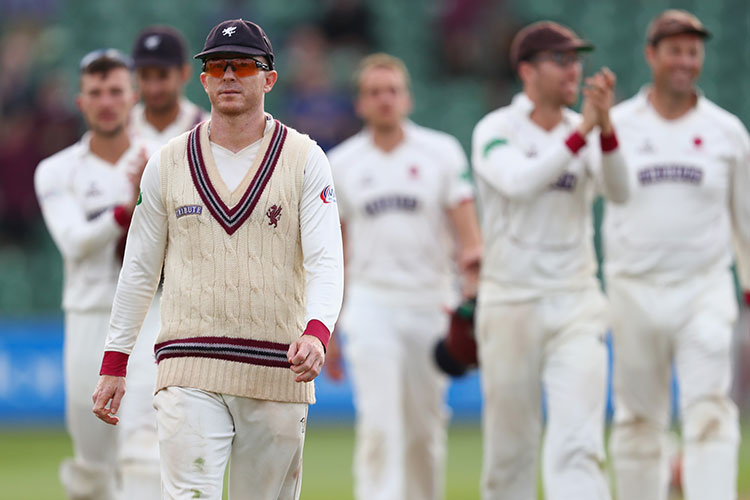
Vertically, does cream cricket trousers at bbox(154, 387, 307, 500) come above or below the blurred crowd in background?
below

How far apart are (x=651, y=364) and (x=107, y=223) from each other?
11.0 feet

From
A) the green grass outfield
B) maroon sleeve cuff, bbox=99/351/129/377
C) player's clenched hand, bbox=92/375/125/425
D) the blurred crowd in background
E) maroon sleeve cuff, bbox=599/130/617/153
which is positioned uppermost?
the blurred crowd in background

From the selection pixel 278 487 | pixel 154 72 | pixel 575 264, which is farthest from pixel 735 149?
pixel 278 487

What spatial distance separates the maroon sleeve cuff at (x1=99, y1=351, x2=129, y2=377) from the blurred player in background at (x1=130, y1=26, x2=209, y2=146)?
294 cm

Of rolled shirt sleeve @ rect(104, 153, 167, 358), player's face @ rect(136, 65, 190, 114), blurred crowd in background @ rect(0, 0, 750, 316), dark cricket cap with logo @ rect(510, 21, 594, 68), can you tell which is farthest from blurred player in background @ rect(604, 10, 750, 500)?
blurred crowd in background @ rect(0, 0, 750, 316)

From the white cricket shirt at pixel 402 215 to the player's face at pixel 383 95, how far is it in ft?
0.72

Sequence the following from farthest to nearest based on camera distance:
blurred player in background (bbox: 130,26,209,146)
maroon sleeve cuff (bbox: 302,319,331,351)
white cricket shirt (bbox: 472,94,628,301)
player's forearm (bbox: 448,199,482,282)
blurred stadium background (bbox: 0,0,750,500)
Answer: blurred stadium background (bbox: 0,0,750,500), player's forearm (bbox: 448,199,482,282), blurred player in background (bbox: 130,26,209,146), white cricket shirt (bbox: 472,94,628,301), maroon sleeve cuff (bbox: 302,319,331,351)

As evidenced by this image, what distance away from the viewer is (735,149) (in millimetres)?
8844

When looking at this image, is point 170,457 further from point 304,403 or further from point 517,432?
point 517,432

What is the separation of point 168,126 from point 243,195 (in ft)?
10.8

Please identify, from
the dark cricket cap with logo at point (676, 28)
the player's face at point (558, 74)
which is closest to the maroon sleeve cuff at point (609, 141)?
the player's face at point (558, 74)

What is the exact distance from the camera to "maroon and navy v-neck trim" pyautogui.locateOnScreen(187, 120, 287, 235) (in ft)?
19.5

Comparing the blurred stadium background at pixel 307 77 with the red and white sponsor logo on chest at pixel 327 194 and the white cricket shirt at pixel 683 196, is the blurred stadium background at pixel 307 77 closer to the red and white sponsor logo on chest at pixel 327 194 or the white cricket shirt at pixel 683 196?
the white cricket shirt at pixel 683 196

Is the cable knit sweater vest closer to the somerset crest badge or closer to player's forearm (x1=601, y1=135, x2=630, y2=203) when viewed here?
the somerset crest badge
